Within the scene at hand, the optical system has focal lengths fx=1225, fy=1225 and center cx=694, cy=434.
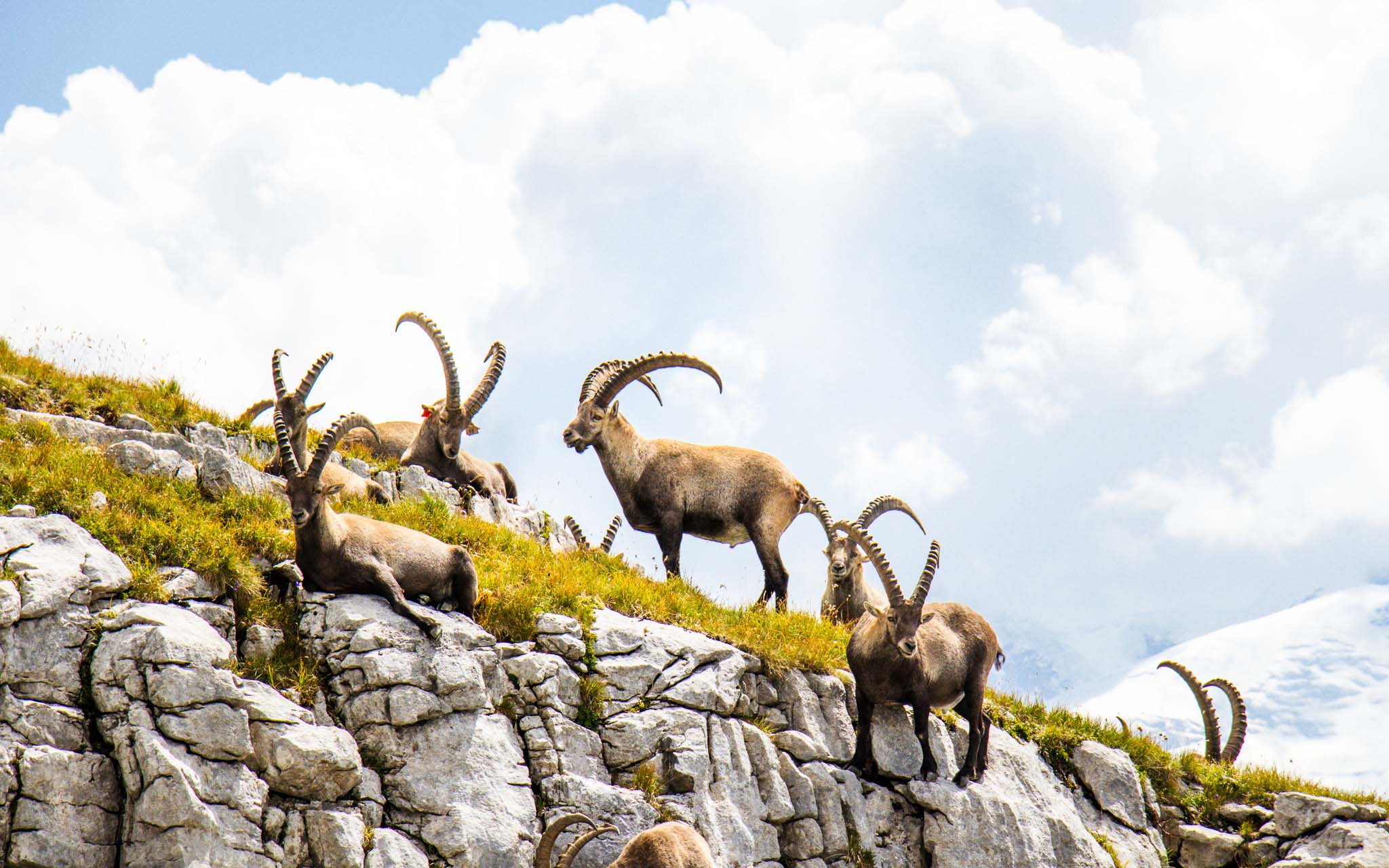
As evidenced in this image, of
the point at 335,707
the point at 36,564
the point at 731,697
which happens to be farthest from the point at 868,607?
the point at 36,564

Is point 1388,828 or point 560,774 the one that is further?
point 1388,828

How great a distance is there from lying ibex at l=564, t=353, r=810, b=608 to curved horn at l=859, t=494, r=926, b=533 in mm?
1282

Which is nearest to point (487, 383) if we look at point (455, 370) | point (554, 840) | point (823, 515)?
point (455, 370)

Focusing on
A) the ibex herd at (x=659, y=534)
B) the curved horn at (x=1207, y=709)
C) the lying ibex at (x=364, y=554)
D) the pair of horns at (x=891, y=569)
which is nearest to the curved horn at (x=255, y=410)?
the ibex herd at (x=659, y=534)

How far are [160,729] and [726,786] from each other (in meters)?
6.10

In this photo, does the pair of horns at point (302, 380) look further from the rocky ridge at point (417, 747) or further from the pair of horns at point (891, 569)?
the pair of horns at point (891, 569)

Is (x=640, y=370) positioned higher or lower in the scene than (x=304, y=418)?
higher

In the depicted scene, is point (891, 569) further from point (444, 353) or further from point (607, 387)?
point (444, 353)

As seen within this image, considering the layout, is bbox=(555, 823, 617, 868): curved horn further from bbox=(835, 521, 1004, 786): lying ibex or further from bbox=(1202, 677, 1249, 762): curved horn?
bbox=(1202, 677, 1249, 762): curved horn

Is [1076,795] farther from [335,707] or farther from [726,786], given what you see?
[335,707]

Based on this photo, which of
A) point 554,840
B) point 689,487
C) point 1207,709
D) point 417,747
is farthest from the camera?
point 1207,709

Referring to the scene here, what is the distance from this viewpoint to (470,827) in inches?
473

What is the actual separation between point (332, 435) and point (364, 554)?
4.95ft

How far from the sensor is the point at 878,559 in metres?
16.0
